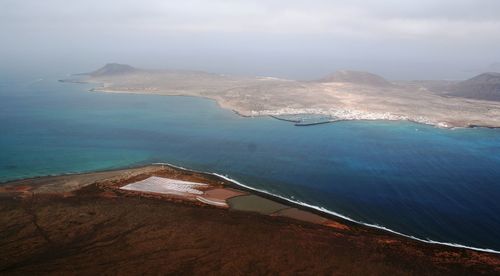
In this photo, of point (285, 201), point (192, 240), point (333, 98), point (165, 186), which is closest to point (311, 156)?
point (285, 201)

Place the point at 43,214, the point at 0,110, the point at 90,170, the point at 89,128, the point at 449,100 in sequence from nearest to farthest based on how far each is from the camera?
the point at 43,214 → the point at 90,170 → the point at 89,128 → the point at 0,110 → the point at 449,100

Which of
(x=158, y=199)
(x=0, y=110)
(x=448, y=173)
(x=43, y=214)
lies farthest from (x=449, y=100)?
(x=0, y=110)

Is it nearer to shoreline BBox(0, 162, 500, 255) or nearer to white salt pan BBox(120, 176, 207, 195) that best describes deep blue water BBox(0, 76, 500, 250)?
shoreline BBox(0, 162, 500, 255)

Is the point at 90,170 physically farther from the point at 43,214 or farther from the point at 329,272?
the point at 329,272

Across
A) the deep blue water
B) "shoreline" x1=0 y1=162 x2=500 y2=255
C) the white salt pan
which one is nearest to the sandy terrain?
the deep blue water

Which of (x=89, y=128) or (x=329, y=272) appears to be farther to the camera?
(x=89, y=128)

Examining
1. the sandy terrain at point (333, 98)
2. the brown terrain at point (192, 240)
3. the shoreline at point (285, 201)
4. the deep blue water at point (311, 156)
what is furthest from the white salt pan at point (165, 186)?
the sandy terrain at point (333, 98)
